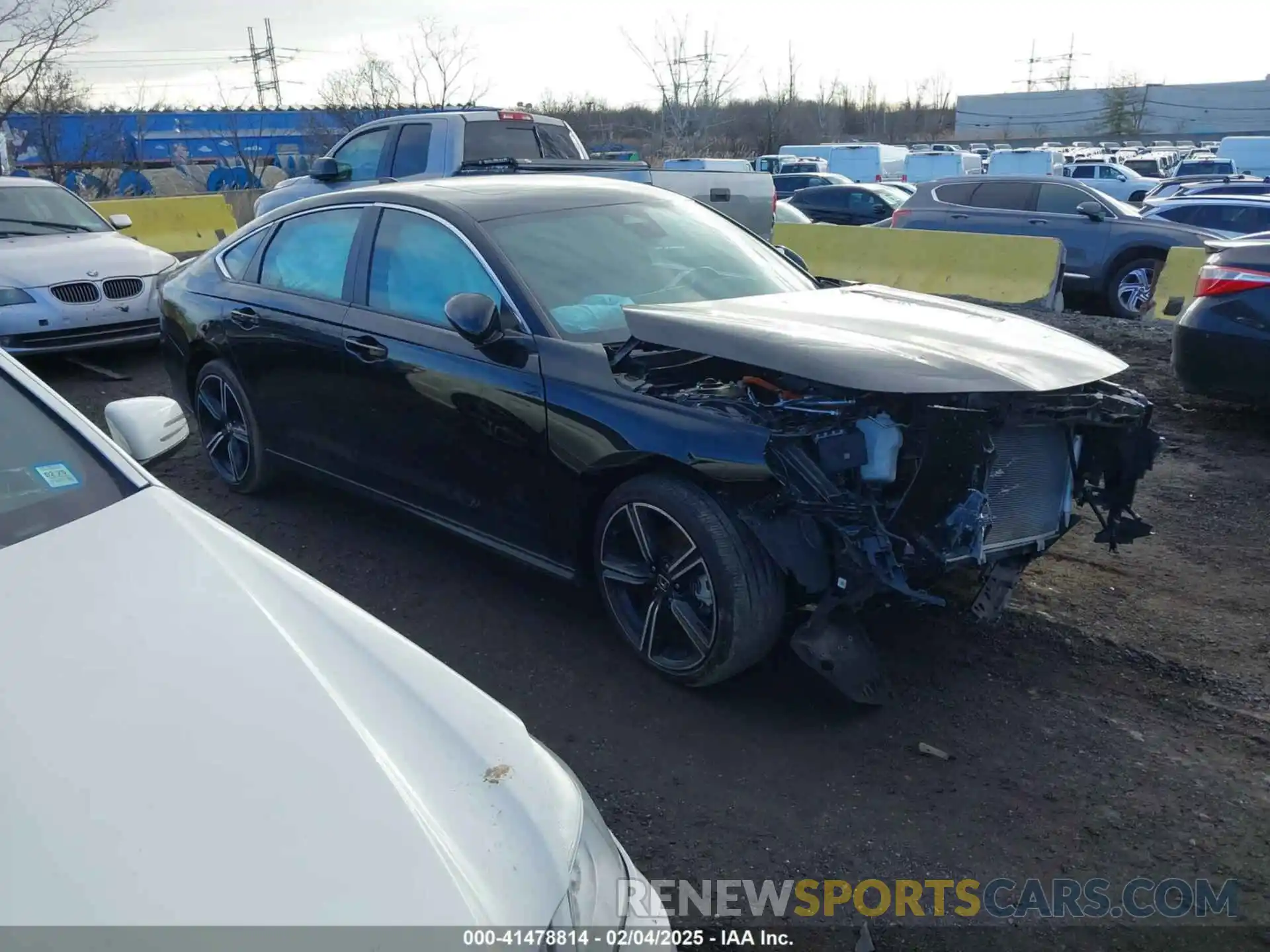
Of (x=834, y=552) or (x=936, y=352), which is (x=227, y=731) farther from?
(x=936, y=352)

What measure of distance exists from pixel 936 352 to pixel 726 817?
5.45ft

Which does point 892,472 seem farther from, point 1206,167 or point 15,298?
point 1206,167

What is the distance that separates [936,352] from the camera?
11.3 feet

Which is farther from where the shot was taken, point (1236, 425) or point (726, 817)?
point (1236, 425)

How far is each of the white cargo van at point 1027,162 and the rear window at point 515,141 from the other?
2296 centimetres

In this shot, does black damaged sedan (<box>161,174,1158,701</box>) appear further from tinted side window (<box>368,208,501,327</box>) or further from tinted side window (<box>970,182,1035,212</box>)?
tinted side window (<box>970,182,1035,212</box>)

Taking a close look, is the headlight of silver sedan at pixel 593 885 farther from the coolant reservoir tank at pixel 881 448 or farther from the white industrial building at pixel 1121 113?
the white industrial building at pixel 1121 113

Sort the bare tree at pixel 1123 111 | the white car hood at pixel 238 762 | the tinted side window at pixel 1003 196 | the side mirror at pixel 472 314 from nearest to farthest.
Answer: the white car hood at pixel 238 762
the side mirror at pixel 472 314
the tinted side window at pixel 1003 196
the bare tree at pixel 1123 111

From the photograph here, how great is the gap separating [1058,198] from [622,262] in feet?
37.8

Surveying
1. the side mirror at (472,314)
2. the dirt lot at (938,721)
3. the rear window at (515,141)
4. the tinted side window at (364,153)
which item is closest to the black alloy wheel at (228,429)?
the dirt lot at (938,721)

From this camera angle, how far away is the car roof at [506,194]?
4.36 meters

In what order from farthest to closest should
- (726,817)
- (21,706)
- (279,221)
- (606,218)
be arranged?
(279,221), (606,218), (726,817), (21,706)

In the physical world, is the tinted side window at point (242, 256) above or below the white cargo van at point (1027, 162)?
above

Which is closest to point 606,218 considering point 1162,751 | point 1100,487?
point 1100,487
